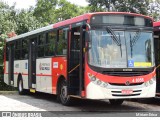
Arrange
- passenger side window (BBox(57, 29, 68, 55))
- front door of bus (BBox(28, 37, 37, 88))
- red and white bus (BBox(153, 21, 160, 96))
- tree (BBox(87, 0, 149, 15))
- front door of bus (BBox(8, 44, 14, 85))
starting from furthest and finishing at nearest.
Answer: tree (BBox(87, 0, 149, 15))
front door of bus (BBox(8, 44, 14, 85))
front door of bus (BBox(28, 37, 37, 88))
red and white bus (BBox(153, 21, 160, 96))
passenger side window (BBox(57, 29, 68, 55))

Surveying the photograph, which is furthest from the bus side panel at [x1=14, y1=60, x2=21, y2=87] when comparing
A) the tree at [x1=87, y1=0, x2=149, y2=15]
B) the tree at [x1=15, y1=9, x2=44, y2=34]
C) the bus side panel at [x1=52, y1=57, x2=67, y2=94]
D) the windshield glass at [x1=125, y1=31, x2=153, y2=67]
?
the tree at [x1=87, y1=0, x2=149, y2=15]

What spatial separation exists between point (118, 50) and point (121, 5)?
84.1 ft

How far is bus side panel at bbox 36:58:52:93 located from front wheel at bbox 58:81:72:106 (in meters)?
0.96

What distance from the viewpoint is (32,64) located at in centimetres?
1816

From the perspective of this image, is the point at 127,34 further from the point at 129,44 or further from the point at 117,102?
the point at 117,102

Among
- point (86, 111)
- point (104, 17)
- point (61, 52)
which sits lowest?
point (86, 111)

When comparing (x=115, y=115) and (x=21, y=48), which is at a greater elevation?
(x=21, y=48)

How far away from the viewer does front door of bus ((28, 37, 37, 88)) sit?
17853 millimetres

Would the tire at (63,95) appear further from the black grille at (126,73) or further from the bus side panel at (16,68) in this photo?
the bus side panel at (16,68)

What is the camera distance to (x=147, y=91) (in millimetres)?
12961

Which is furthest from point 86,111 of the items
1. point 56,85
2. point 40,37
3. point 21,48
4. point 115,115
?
point 21,48

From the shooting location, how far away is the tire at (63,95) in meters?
14.1

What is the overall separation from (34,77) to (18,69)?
→ 271 centimetres

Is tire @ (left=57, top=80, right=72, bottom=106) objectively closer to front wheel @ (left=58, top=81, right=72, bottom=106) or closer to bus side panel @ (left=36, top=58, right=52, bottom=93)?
front wheel @ (left=58, top=81, right=72, bottom=106)
